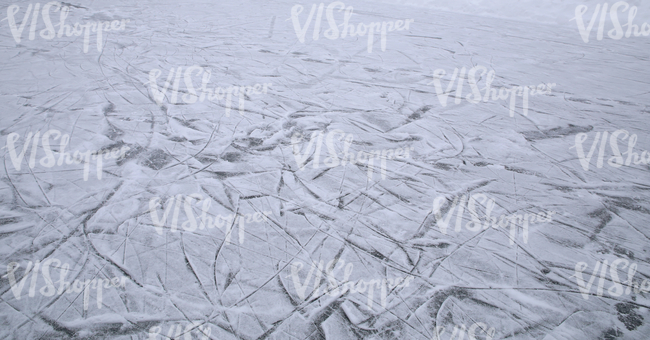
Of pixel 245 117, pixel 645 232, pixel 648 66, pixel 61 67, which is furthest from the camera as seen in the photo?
pixel 648 66

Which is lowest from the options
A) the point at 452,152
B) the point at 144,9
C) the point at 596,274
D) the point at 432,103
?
the point at 596,274

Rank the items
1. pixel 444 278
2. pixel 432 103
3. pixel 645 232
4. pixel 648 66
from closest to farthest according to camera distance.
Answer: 1. pixel 444 278
2. pixel 645 232
3. pixel 432 103
4. pixel 648 66

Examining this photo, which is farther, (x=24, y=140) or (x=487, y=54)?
(x=487, y=54)

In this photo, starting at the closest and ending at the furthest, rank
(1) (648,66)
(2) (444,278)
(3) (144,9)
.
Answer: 1. (2) (444,278)
2. (1) (648,66)
3. (3) (144,9)

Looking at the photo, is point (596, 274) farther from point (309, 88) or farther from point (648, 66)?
point (648, 66)

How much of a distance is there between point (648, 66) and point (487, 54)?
144 centimetres

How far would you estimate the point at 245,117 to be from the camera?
2.10m

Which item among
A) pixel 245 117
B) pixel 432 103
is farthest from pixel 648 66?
pixel 245 117

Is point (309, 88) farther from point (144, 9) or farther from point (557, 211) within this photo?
point (144, 9)

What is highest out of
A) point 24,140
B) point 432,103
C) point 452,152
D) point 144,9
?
point 144,9

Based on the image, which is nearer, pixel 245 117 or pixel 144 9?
pixel 245 117

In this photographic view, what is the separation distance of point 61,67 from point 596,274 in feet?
11.7

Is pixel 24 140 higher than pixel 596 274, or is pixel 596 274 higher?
pixel 596 274

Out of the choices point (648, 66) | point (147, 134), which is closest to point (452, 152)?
point (147, 134)
